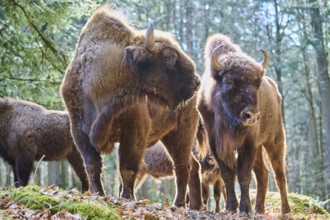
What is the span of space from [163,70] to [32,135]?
6.74 metres

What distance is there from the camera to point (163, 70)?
7242 millimetres

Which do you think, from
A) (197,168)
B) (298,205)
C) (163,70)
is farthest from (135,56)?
(298,205)

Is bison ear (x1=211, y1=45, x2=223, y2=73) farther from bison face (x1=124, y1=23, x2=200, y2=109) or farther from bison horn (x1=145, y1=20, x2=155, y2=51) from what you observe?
bison horn (x1=145, y1=20, x2=155, y2=51)

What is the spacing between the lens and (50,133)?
1304cm

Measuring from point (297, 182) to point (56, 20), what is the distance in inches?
849

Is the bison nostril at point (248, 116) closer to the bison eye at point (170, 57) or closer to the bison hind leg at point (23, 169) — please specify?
the bison eye at point (170, 57)

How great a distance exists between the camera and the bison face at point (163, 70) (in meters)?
7.18

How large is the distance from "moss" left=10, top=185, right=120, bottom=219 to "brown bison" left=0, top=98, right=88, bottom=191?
800 centimetres

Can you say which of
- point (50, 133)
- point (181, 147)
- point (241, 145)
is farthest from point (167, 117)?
point (50, 133)

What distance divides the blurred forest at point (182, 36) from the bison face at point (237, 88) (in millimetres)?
3827

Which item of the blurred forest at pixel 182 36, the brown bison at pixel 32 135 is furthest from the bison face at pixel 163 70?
the brown bison at pixel 32 135

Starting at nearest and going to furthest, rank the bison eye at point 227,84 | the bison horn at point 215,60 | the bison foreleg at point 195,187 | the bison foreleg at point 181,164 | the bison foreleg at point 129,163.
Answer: the bison foreleg at point 129,163 < the bison eye at point 227,84 < the bison horn at point 215,60 < the bison foreleg at point 181,164 < the bison foreleg at point 195,187

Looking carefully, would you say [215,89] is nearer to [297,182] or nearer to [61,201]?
[61,201]

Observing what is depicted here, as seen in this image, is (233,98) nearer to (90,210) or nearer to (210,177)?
(90,210)
